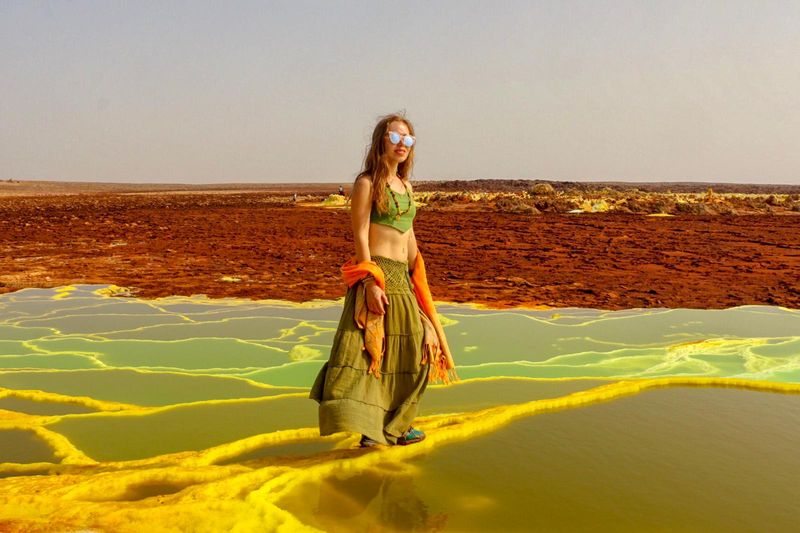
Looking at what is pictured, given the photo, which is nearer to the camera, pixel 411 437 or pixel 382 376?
pixel 382 376

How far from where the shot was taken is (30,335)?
6.75 metres

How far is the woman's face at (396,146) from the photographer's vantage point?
3.28 metres

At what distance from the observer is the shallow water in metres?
2.86

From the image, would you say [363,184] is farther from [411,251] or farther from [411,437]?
[411,437]

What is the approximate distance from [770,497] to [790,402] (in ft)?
5.19

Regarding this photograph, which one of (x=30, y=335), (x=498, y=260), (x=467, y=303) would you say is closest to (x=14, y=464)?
(x=30, y=335)

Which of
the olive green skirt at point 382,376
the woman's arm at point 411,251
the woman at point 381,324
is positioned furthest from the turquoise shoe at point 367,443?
the woman's arm at point 411,251

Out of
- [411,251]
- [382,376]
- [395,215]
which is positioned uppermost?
[395,215]

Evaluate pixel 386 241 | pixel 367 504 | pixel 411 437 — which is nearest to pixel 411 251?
pixel 386 241

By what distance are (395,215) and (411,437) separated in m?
1.05

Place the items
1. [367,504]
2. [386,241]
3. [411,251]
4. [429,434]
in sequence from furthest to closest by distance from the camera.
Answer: [429,434] → [411,251] → [386,241] → [367,504]

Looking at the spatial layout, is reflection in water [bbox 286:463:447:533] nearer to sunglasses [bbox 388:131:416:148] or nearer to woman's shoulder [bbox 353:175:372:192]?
woman's shoulder [bbox 353:175:372:192]

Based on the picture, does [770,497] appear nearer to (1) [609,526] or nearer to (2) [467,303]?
(1) [609,526]

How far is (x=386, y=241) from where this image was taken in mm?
3391
